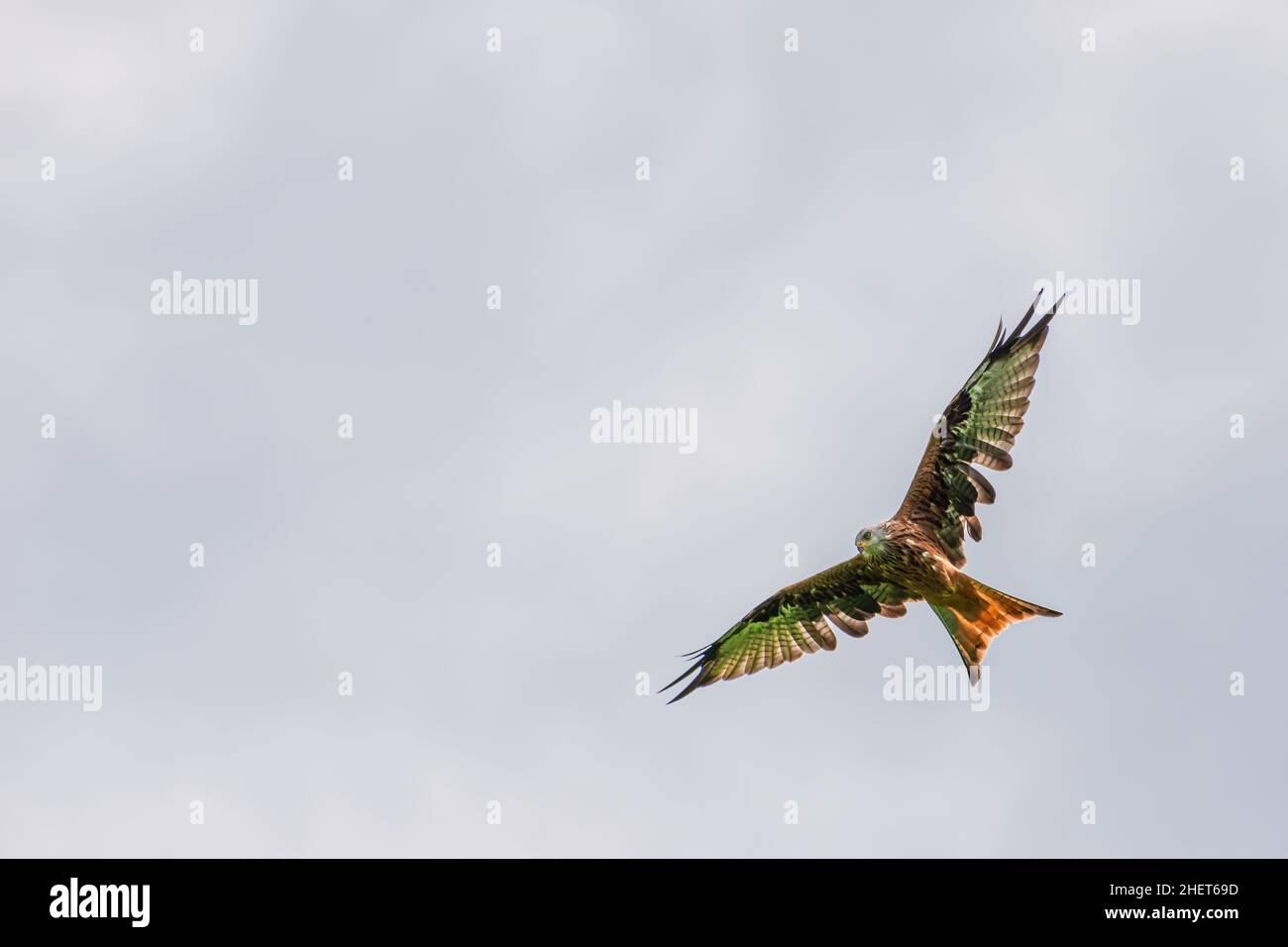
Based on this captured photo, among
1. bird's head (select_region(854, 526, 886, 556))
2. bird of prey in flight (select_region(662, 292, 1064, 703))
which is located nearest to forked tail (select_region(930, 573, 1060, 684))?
bird of prey in flight (select_region(662, 292, 1064, 703))

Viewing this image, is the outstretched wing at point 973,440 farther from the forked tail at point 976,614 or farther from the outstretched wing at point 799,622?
the outstretched wing at point 799,622

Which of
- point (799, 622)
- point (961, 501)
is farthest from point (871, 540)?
point (799, 622)

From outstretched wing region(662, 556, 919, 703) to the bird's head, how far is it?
0.75 m

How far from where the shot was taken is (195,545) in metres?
21.8

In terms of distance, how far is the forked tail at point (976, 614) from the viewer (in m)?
15.7

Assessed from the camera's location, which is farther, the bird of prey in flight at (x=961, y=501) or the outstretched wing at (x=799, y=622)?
the outstretched wing at (x=799, y=622)

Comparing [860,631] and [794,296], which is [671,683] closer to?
[860,631]

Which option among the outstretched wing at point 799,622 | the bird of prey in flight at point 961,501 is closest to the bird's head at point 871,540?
the bird of prey in flight at point 961,501

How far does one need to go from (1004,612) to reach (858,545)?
5.69ft

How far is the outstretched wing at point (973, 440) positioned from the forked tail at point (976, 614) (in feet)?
1.66

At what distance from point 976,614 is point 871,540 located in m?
1.34
